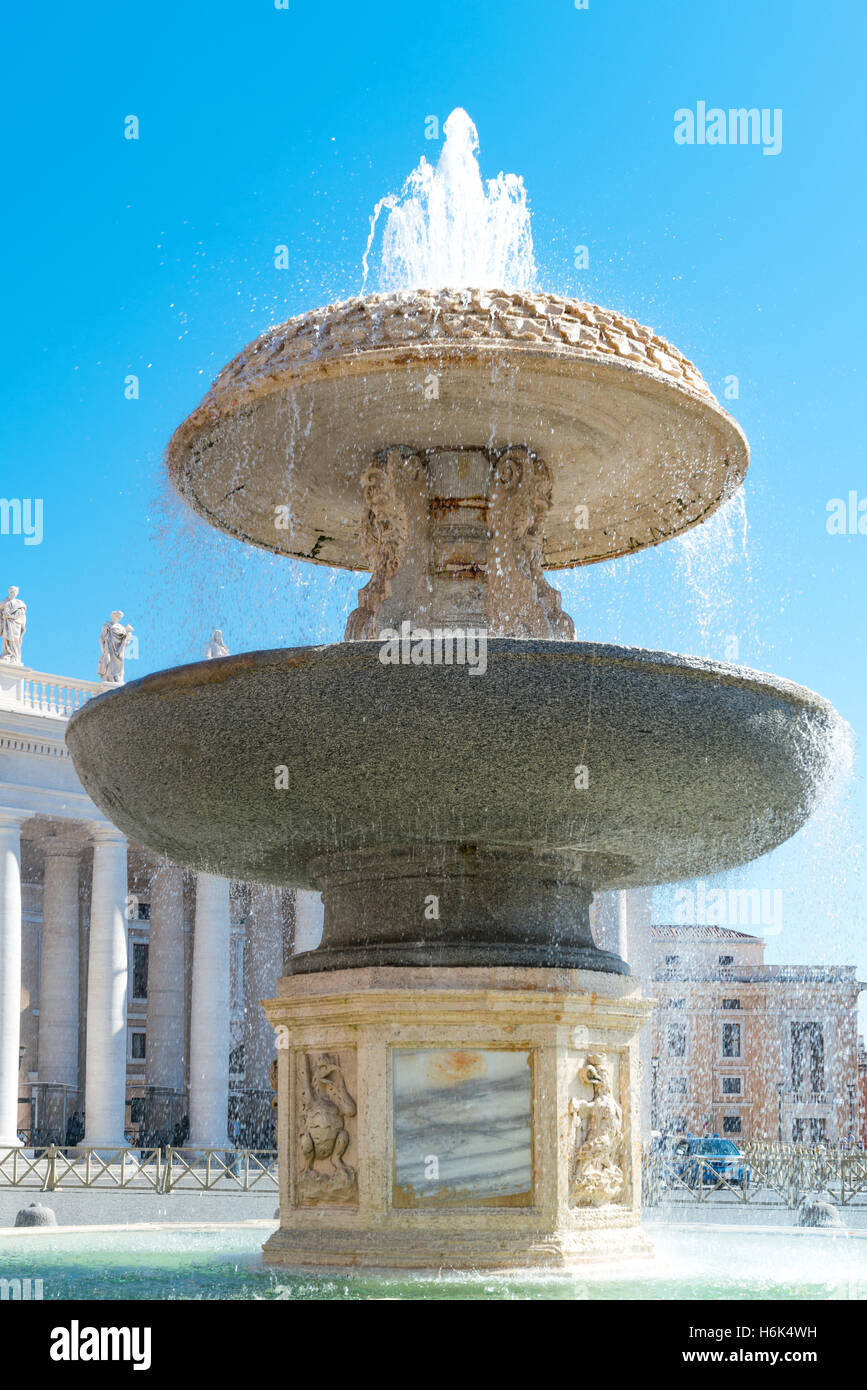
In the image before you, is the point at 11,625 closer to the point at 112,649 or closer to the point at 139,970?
the point at 112,649

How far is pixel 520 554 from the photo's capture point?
404 inches

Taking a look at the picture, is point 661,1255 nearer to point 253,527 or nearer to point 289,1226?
point 289,1226

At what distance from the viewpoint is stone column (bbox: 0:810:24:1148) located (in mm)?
44250

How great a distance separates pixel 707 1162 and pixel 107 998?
2051 cm

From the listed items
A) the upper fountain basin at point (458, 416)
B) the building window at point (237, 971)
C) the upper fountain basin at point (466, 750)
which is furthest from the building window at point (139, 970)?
the upper fountain basin at point (466, 750)

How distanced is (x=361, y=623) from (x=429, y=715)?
2.23 m

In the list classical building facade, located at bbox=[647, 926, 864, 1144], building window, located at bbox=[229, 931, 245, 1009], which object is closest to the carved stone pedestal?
building window, located at bbox=[229, 931, 245, 1009]

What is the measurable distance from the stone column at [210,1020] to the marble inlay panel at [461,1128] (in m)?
41.1

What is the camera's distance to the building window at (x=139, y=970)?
239 ft

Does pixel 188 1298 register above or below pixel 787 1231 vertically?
above

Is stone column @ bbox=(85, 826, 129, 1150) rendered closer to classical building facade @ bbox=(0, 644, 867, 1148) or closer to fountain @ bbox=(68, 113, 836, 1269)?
classical building facade @ bbox=(0, 644, 867, 1148)

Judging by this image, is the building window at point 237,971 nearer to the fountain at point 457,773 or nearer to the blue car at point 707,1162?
the blue car at point 707,1162

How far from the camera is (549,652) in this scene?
26.4 ft
